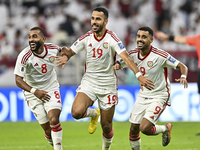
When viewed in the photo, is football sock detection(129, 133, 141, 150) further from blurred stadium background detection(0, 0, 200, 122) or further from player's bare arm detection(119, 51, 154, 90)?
blurred stadium background detection(0, 0, 200, 122)

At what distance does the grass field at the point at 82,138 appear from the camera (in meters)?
8.80

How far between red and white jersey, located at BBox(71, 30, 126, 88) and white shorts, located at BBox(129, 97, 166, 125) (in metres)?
0.62

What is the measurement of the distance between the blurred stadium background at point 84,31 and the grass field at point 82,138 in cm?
53

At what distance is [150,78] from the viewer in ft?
24.0

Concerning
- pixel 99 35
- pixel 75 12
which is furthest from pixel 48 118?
pixel 75 12

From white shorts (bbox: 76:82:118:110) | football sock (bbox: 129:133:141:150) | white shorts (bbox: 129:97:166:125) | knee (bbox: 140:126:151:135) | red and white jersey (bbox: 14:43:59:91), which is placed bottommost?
football sock (bbox: 129:133:141:150)

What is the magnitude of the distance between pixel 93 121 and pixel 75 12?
333 inches

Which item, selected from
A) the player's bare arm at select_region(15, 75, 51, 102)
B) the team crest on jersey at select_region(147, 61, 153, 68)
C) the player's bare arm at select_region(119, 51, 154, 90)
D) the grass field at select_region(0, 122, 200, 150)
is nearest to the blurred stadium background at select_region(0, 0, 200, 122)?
the grass field at select_region(0, 122, 200, 150)

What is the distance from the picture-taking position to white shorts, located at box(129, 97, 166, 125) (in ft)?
23.5

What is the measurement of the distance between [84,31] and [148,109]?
779cm

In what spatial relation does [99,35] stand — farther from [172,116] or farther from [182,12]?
[182,12]

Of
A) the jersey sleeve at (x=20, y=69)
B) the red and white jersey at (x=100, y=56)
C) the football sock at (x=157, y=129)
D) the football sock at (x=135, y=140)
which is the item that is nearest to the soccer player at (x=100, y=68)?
the red and white jersey at (x=100, y=56)

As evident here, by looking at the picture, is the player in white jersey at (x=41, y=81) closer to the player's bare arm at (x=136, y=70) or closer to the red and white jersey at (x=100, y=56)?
the red and white jersey at (x=100, y=56)

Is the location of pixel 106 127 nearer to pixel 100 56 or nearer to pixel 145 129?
pixel 145 129
